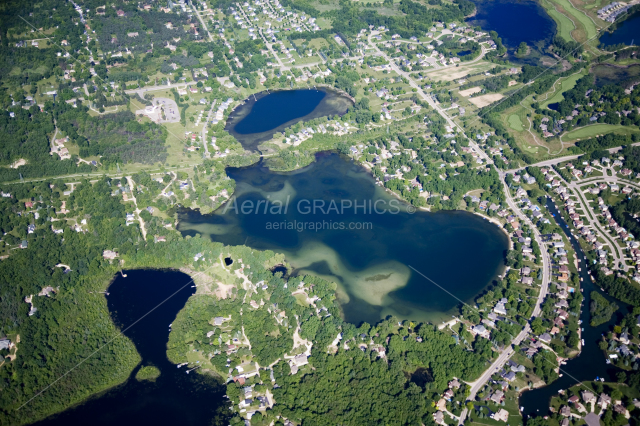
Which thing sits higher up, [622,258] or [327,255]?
[622,258]

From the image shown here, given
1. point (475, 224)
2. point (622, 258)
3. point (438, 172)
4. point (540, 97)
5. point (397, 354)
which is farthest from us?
point (540, 97)

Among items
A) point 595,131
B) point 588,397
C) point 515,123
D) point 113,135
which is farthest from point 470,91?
point 588,397

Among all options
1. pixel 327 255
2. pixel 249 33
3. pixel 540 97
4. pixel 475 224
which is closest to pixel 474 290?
pixel 475 224

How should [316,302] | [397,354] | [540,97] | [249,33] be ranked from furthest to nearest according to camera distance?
[249,33] → [540,97] → [316,302] → [397,354]

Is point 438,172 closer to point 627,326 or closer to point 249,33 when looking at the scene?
point 627,326

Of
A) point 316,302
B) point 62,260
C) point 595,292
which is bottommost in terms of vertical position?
point 62,260

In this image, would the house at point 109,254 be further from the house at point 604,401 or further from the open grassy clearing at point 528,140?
the open grassy clearing at point 528,140

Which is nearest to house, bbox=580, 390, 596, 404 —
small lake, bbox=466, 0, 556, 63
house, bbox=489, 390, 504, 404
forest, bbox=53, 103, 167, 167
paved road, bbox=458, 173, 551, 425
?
paved road, bbox=458, 173, 551, 425
